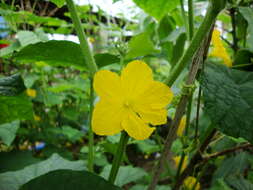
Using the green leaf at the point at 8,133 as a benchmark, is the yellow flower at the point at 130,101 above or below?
above

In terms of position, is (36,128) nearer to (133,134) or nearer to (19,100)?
(19,100)

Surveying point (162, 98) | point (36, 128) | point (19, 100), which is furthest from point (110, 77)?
point (36, 128)

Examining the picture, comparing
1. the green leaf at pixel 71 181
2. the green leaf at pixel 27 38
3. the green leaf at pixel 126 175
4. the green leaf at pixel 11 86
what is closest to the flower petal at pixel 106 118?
the green leaf at pixel 71 181

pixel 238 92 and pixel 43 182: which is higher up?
pixel 238 92

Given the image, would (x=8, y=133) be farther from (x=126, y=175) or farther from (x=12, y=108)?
(x=126, y=175)

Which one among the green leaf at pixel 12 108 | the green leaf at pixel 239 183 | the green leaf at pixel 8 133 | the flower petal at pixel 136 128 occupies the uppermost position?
the flower petal at pixel 136 128

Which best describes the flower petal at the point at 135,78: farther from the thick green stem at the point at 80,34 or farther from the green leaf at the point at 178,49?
the green leaf at the point at 178,49

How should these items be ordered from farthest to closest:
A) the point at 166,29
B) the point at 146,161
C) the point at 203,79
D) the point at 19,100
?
the point at 146,161, the point at 166,29, the point at 19,100, the point at 203,79
